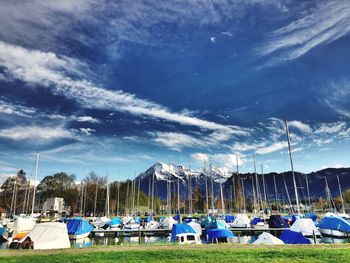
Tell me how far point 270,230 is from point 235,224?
783 centimetres

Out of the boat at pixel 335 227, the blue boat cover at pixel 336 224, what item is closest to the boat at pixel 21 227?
the boat at pixel 335 227

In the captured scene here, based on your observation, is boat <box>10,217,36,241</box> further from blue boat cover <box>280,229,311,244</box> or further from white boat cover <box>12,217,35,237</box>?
blue boat cover <box>280,229,311,244</box>

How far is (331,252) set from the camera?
1898 centimetres

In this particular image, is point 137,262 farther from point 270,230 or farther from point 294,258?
point 270,230

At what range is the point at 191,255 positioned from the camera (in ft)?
63.9

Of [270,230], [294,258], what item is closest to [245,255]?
[294,258]

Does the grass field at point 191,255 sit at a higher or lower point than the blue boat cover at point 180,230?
lower

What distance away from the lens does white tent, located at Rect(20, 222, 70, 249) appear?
2891 cm

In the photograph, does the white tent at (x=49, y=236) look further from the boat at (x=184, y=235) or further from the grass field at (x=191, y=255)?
the boat at (x=184, y=235)

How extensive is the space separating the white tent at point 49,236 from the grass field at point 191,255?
7501 mm

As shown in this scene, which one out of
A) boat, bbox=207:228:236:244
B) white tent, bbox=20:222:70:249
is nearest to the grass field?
white tent, bbox=20:222:70:249

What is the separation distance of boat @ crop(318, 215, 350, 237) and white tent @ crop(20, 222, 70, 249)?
3810 centimetres

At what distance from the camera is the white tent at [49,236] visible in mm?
28908

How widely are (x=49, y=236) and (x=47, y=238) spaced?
0.31 m
